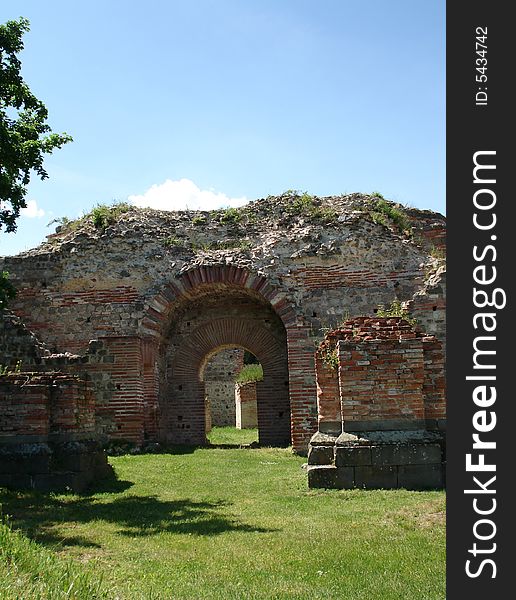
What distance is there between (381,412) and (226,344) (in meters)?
7.03

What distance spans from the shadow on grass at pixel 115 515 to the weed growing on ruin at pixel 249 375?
50.9 ft

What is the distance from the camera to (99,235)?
43.4 ft

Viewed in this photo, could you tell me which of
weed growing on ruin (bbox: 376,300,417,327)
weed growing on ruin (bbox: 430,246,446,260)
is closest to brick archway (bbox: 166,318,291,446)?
weed growing on ruin (bbox: 376,300,417,327)

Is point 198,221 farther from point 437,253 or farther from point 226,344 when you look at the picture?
point 437,253

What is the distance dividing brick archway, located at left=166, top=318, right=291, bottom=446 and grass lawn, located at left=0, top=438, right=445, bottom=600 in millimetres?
5192

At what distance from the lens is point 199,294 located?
13.2 meters

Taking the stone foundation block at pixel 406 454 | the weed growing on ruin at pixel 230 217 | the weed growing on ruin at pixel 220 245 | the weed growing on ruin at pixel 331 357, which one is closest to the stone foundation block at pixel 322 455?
the stone foundation block at pixel 406 454

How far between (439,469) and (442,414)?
2.40ft

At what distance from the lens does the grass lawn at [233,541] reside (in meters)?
3.62

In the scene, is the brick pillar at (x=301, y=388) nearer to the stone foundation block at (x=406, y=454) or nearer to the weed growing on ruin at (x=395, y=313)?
the weed growing on ruin at (x=395, y=313)

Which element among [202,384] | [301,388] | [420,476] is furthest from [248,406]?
[420,476]

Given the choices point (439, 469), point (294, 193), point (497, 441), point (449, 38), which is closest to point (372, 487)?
point (439, 469)

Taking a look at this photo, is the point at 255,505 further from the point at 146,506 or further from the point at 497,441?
the point at 497,441

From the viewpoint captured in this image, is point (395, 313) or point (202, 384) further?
point (202, 384)
